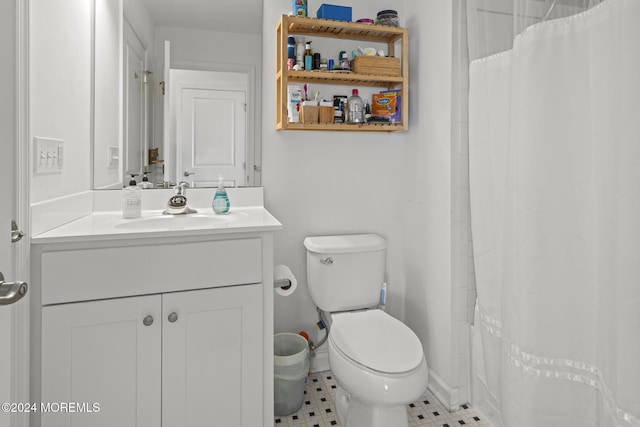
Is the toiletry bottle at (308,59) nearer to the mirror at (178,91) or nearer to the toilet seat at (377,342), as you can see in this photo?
the mirror at (178,91)

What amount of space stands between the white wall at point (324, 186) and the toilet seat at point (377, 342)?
459 mm

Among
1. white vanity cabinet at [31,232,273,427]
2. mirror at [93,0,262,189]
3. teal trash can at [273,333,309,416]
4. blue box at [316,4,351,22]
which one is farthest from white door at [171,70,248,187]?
teal trash can at [273,333,309,416]

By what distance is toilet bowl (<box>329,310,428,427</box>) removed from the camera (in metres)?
1.31

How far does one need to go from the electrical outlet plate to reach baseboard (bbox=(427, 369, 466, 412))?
6.07 feet

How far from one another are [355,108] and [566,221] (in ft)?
3.69

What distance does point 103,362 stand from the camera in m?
1.23

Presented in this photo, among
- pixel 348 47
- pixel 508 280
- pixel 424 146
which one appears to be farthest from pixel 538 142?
pixel 348 47

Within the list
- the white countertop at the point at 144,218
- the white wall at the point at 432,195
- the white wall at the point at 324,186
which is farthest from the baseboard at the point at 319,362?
the white countertop at the point at 144,218

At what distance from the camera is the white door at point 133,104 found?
1.74 meters

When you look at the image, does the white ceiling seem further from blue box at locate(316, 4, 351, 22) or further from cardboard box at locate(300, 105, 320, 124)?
cardboard box at locate(300, 105, 320, 124)

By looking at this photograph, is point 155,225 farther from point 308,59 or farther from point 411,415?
point 411,415

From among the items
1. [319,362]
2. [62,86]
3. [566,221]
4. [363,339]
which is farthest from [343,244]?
[62,86]

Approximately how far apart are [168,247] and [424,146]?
131 cm
